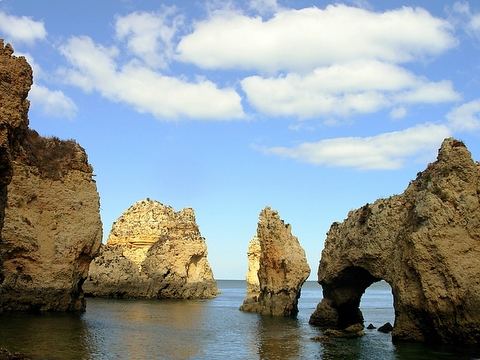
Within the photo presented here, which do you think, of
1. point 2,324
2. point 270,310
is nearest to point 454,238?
point 2,324

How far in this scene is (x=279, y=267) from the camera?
57.5m

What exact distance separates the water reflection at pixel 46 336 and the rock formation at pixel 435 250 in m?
18.0

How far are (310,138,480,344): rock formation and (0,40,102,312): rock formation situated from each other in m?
25.4

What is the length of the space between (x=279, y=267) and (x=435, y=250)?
2858 cm

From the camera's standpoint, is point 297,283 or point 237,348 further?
point 297,283

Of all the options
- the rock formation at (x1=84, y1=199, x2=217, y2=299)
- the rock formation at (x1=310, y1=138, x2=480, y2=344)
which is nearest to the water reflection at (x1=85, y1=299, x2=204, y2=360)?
the rock formation at (x1=310, y1=138, x2=480, y2=344)

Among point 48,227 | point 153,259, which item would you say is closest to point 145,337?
point 48,227

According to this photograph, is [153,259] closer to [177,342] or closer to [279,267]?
[279,267]

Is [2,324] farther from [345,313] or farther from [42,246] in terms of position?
[345,313]

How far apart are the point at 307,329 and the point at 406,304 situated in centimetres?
1189

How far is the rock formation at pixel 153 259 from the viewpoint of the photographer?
87375 millimetres

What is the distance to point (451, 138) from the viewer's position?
105ft

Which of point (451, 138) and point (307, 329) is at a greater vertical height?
point (451, 138)

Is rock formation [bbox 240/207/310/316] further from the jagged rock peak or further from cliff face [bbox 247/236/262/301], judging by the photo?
the jagged rock peak
